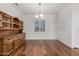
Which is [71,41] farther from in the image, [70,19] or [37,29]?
[37,29]

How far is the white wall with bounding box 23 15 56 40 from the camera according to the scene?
12.7 metres

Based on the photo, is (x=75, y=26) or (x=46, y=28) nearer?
(x=75, y=26)

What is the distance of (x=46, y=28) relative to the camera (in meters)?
12.9

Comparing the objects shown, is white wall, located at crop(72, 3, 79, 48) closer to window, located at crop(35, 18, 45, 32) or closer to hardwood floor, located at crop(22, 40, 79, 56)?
hardwood floor, located at crop(22, 40, 79, 56)

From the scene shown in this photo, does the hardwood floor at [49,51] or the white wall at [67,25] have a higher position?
the white wall at [67,25]

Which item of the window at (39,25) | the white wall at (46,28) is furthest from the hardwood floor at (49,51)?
the window at (39,25)

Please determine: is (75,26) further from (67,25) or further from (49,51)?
(49,51)

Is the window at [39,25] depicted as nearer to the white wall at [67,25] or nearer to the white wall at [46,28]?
the white wall at [46,28]

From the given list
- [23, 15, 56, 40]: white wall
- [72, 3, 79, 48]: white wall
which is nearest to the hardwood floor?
[72, 3, 79, 48]: white wall

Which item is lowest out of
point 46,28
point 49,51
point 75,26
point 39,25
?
point 49,51

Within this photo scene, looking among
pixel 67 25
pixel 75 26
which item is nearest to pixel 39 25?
pixel 67 25

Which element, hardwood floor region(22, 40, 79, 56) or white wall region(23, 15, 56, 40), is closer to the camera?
hardwood floor region(22, 40, 79, 56)

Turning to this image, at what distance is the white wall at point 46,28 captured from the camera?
12688mm

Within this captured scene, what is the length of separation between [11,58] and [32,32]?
1178 centimetres
